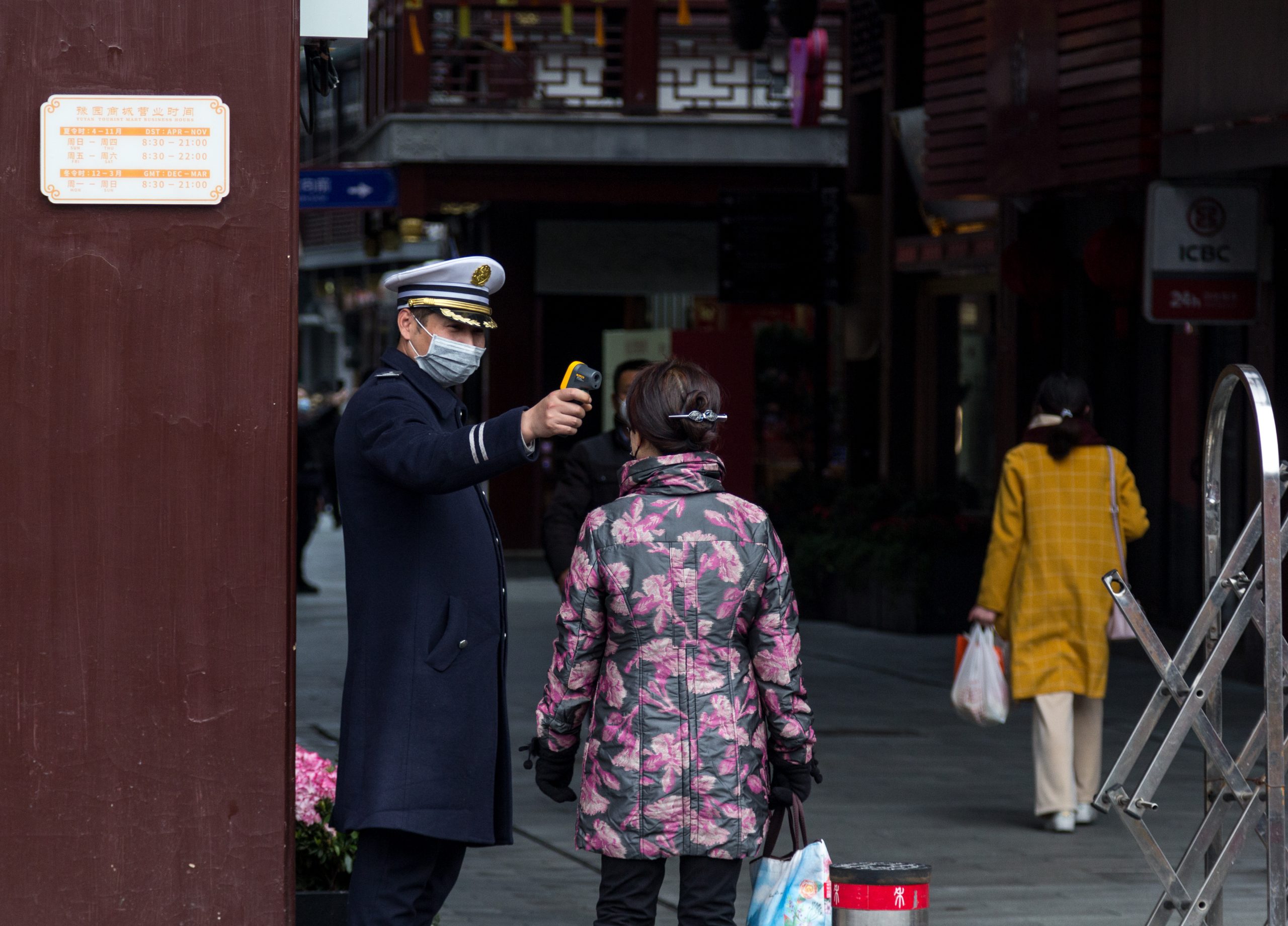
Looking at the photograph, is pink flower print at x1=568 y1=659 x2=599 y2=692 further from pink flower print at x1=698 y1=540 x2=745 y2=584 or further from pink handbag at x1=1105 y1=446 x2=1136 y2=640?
pink handbag at x1=1105 y1=446 x2=1136 y2=640

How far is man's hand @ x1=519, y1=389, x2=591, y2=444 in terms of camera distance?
14.0 feet

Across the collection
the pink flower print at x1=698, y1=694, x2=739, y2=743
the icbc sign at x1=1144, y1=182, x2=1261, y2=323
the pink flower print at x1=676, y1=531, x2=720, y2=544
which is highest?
the icbc sign at x1=1144, y1=182, x2=1261, y2=323

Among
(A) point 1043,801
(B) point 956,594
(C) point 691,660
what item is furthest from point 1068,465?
(B) point 956,594

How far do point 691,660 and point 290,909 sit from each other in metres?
1.11

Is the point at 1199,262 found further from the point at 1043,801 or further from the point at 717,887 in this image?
the point at 717,887

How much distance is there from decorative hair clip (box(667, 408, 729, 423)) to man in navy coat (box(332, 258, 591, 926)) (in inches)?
19.9

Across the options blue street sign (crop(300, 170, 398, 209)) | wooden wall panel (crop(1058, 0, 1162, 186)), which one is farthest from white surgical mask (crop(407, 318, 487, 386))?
blue street sign (crop(300, 170, 398, 209))

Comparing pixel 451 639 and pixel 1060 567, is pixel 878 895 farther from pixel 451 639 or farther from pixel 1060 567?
pixel 1060 567

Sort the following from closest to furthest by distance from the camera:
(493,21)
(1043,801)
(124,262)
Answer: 1. (124,262)
2. (1043,801)
3. (493,21)

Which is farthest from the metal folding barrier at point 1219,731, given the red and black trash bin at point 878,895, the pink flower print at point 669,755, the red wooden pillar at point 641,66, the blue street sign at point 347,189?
the red wooden pillar at point 641,66

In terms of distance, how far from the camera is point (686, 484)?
4.63 m

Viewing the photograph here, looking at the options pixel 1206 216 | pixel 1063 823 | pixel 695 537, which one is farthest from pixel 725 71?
pixel 695 537

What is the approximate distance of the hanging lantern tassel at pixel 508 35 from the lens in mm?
19109

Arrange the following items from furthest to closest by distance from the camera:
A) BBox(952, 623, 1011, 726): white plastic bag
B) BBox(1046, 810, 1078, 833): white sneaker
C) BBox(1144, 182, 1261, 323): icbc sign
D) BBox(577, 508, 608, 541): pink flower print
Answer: BBox(1144, 182, 1261, 323): icbc sign, BBox(1046, 810, 1078, 833): white sneaker, BBox(952, 623, 1011, 726): white plastic bag, BBox(577, 508, 608, 541): pink flower print
